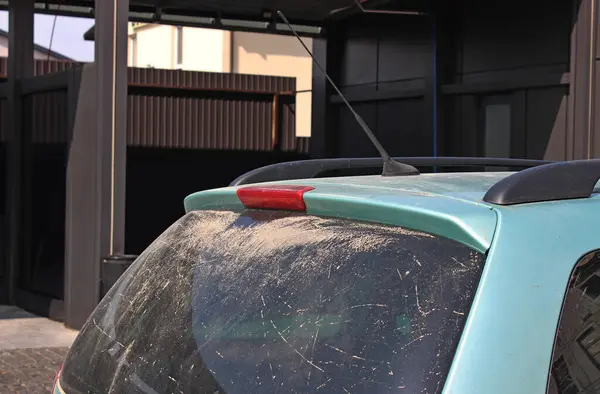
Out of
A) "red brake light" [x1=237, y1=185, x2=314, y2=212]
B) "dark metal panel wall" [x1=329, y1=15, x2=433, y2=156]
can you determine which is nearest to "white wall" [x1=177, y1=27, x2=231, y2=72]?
"dark metal panel wall" [x1=329, y1=15, x2=433, y2=156]

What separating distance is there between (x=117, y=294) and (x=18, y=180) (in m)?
8.63

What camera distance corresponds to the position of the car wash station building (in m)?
8.54

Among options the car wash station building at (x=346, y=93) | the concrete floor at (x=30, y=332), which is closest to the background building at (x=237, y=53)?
the car wash station building at (x=346, y=93)

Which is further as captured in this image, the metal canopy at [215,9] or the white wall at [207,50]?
the white wall at [207,50]

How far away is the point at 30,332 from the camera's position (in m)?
9.17

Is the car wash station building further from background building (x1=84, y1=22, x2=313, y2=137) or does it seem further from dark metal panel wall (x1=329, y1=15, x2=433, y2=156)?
background building (x1=84, y1=22, x2=313, y2=137)

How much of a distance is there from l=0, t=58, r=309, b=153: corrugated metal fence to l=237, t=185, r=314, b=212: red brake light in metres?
14.3

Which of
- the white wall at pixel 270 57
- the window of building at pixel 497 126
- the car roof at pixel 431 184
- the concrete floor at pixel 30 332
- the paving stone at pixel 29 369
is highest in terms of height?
the white wall at pixel 270 57

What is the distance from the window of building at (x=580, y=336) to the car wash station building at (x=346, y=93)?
22.3 feet

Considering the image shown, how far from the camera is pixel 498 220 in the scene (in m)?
1.74

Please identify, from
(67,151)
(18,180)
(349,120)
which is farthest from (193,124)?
(67,151)

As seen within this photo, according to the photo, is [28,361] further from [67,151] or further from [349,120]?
[349,120]

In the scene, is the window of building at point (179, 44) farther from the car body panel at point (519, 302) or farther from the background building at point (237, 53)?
the car body panel at point (519, 302)

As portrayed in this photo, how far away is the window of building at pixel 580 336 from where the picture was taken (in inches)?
67.2
